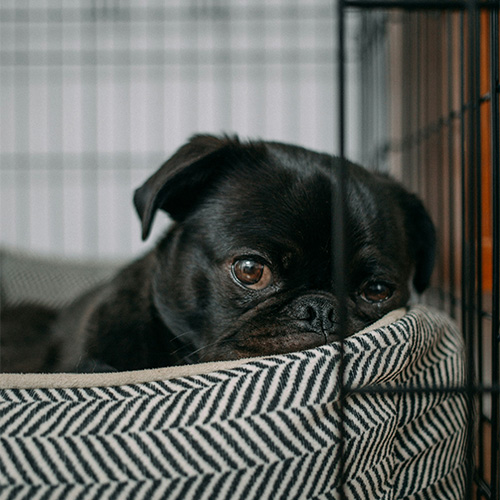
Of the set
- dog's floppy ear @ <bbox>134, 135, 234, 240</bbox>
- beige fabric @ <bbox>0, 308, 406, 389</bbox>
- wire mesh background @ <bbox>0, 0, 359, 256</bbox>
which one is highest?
wire mesh background @ <bbox>0, 0, 359, 256</bbox>

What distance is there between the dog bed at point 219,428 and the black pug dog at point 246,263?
0.59ft

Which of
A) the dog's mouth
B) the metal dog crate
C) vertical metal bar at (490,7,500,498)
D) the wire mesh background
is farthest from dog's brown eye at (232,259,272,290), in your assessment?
the wire mesh background

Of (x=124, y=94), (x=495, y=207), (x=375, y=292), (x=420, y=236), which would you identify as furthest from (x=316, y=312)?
(x=124, y=94)

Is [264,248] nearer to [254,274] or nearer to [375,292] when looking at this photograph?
[254,274]

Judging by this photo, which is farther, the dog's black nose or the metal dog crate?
the metal dog crate

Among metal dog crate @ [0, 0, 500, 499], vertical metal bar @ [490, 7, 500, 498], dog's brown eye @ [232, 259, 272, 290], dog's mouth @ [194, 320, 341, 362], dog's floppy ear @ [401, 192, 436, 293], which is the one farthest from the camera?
metal dog crate @ [0, 0, 500, 499]

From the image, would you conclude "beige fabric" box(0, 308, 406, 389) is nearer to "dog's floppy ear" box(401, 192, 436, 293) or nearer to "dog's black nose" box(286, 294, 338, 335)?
"dog's black nose" box(286, 294, 338, 335)

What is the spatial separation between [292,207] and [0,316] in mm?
1439

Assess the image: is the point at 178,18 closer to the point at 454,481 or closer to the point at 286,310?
the point at 286,310

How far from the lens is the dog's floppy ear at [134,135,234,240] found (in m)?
1.14

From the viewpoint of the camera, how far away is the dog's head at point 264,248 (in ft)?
3.51

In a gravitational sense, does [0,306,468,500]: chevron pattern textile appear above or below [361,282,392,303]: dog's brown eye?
below

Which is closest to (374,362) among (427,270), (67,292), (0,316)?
(427,270)

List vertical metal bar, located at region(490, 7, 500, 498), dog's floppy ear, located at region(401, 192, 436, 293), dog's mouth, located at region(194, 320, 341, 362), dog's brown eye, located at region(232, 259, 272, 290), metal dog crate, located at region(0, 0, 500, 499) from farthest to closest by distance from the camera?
1. metal dog crate, located at region(0, 0, 500, 499)
2. dog's floppy ear, located at region(401, 192, 436, 293)
3. dog's brown eye, located at region(232, 259, 272, 290)
4. dog's mouth, located at region(194, 320, 341, 362)
5. vertical metal bar, located at region(490, 7, 500, 498)
